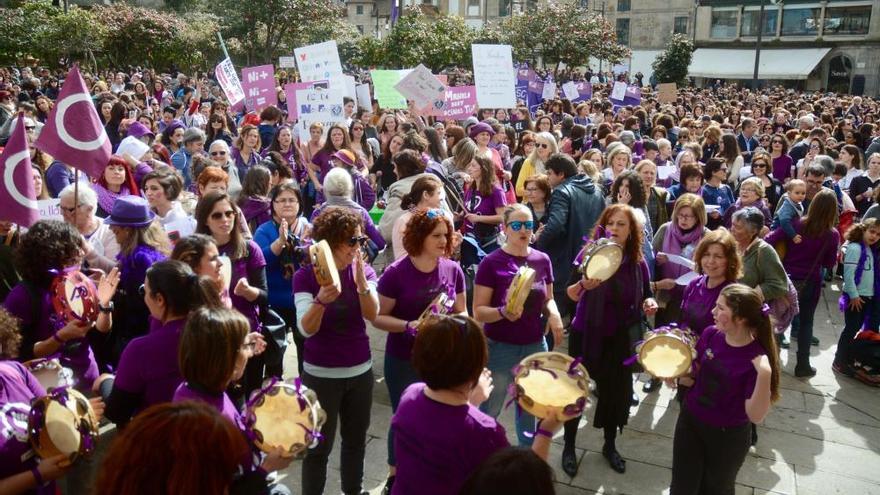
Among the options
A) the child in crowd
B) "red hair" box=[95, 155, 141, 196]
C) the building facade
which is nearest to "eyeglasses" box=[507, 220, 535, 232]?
the child in crowd

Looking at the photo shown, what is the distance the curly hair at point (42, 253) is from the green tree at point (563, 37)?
2829 cm

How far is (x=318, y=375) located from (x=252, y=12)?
32.1m

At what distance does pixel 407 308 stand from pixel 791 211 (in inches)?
175

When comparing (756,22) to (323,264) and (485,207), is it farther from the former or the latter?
(323,264)

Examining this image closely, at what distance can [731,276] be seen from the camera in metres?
4.38

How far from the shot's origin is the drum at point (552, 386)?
103 inches

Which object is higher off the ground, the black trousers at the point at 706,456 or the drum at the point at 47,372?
the drum at the point at 47,372

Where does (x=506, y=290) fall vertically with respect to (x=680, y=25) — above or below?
below

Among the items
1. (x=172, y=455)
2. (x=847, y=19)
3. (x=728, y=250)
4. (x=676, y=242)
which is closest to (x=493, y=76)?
(x=676, y=242)

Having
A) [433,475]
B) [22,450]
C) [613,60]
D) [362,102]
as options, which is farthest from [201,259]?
[613,60]

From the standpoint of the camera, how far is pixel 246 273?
4523 mm

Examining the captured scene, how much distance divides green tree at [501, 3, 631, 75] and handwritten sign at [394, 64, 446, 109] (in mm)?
20468

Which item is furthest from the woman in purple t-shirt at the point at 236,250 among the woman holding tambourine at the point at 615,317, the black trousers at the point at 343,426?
the woman holding tambourine at the point at 615,317

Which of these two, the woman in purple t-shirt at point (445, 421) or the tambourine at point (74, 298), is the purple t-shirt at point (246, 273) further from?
the woman in purple t-shirt at point (445, 421)
